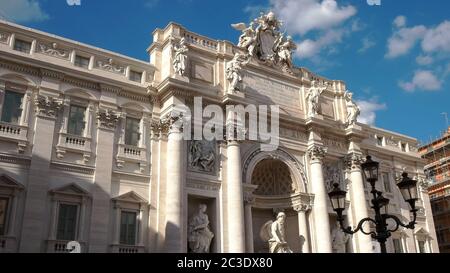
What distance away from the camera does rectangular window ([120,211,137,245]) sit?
20688 mm

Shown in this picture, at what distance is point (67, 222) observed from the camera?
1962 cm

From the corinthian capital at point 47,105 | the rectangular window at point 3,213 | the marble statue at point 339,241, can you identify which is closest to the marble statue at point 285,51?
the marble statue at point 339,241

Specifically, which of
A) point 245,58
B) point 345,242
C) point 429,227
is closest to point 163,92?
point 245,58

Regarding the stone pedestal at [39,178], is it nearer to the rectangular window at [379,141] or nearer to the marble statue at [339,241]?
the marble statue at [339,241]

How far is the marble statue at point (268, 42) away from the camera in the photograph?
27.9 metres

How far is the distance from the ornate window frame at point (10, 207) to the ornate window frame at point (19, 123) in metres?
1.44

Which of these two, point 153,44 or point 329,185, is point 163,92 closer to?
point 153,44

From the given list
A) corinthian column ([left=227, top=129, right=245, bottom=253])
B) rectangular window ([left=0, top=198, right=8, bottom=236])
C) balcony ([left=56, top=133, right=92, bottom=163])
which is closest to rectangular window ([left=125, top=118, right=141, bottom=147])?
balcony ([left=56, top=133, right=92, bottom=163])

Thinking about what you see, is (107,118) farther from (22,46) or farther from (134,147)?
(22,46)

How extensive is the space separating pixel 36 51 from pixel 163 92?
6.05 meters

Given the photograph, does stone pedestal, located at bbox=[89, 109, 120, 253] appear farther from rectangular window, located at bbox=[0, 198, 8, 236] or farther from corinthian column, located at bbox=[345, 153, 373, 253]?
corinthian column, located at bbox=[345, 153, 373, 253]

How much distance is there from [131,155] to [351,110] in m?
15.2

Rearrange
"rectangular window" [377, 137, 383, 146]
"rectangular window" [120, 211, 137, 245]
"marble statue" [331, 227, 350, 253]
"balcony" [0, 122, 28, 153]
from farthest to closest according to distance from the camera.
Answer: "rectangular window" [377, 137, 383, 146] < "marble statue" [331, 227, 350, 253] < "rectangular window" [120, 211, 137, 245] < "balcony" [0, 122, 28, 153]

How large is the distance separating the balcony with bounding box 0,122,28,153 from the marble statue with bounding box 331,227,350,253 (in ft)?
56.0
